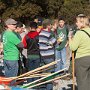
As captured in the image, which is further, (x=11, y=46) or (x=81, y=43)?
(x=11, y=46)

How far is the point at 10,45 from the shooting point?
30.8 ft

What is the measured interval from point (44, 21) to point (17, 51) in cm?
104

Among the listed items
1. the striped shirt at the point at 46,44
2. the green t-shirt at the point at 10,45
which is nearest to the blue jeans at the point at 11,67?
the green t-shirt at the point at 10,45

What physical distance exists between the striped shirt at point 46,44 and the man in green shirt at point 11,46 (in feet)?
2.23

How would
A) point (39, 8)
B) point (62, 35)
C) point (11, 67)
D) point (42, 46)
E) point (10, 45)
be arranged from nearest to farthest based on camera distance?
1. point (10, 45)
2. point (11, 67)
3. point (42, 46)
4. point (62, 35)
5. point (39, 8)

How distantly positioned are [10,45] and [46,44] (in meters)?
0.97

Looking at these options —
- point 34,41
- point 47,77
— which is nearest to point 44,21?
point 34,41

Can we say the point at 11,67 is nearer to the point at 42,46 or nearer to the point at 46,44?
the point at 42,46

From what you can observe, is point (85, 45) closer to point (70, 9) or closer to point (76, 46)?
point (76, 46)

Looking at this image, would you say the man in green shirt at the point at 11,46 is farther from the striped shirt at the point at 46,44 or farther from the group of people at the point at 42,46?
the striped shirt at the point at 46,44

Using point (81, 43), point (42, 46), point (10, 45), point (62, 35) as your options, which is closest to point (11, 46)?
point (10, 45)

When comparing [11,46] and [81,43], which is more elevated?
[81,43]

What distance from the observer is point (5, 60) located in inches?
379

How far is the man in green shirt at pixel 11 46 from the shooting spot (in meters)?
9.25
